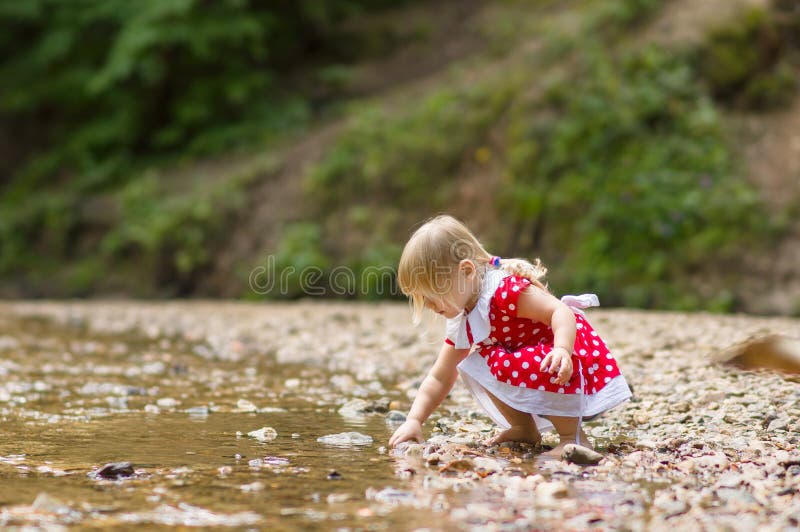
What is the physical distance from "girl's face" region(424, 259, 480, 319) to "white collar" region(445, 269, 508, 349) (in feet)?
0.10

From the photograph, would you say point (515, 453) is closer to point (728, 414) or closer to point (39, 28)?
point (728, 414)

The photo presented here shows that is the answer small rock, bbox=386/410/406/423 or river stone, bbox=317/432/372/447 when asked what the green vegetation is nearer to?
small rock, bbox=386/410/406/423

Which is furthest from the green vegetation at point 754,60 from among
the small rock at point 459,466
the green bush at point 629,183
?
the small rock at point 459,466

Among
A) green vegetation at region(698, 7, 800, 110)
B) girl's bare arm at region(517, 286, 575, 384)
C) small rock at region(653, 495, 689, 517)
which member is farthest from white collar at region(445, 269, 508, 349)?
green vegetation at region(698, 7, 800, 110)

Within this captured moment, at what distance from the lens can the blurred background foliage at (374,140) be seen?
8.97m

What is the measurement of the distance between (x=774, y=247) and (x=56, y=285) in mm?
9972

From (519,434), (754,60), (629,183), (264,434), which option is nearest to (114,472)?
(264,434)

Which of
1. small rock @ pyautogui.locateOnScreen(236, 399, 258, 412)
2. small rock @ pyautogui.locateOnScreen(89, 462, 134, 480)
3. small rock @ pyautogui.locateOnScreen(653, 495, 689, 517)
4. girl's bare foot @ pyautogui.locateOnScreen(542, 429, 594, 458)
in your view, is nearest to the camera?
small rock @ pyautogui.locateOnScreen(653, 495, 689, 517)

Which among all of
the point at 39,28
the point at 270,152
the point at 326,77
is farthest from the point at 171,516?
the point at 39,28

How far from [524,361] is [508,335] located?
0.15m

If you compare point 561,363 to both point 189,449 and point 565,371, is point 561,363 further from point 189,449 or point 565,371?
point 189,449

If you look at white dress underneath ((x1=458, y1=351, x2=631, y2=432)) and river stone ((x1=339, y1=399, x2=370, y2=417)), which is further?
river stone ((x1=339, y1=399, x2=370, y2=417))

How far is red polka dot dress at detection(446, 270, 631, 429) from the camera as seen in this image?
280 centimetres

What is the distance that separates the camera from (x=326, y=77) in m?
13.8
